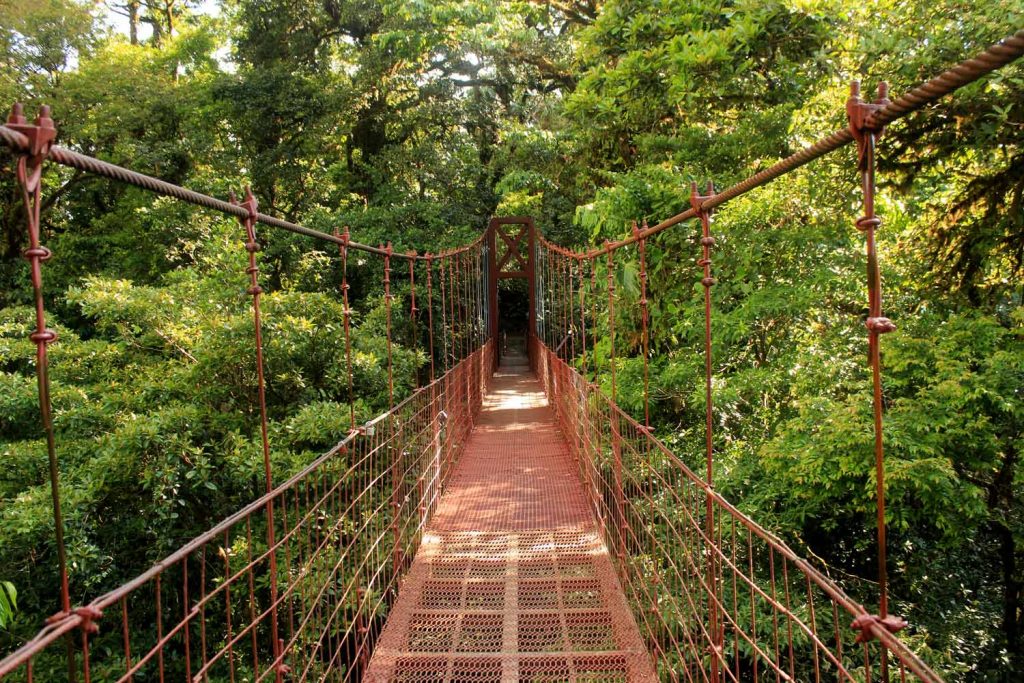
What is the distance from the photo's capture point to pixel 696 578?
3219 mm

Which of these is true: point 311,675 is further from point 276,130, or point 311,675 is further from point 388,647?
point 276,130

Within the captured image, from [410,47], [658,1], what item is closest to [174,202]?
[410,47]

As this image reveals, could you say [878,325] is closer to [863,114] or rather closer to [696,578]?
[863,114]

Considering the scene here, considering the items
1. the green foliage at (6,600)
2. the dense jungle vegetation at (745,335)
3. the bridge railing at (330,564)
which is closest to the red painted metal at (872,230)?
the bridge railing at (330,564)

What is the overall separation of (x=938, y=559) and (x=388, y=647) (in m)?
4.82

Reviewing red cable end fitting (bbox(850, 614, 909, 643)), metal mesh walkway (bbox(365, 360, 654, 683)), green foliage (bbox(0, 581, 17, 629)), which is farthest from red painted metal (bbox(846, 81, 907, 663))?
green foliage (bbox(0, 581, 17, 629))

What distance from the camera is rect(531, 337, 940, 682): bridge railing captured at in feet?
4.21

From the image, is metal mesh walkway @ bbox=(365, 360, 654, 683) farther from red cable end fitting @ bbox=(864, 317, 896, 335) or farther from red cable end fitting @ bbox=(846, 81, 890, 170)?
red cable end fitting @ bbox=(846, 81, 890, 170)

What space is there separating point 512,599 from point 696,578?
891 millimetres

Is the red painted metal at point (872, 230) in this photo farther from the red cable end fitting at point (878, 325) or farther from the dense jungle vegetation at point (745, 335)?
the dense jungle vegetation at point (745, 335)

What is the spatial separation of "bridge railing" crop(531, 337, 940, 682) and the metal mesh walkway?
0.39 feet

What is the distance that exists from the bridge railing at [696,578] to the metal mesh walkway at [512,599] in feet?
0.39

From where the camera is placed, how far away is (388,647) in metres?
2.39

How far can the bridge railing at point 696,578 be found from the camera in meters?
1.28
